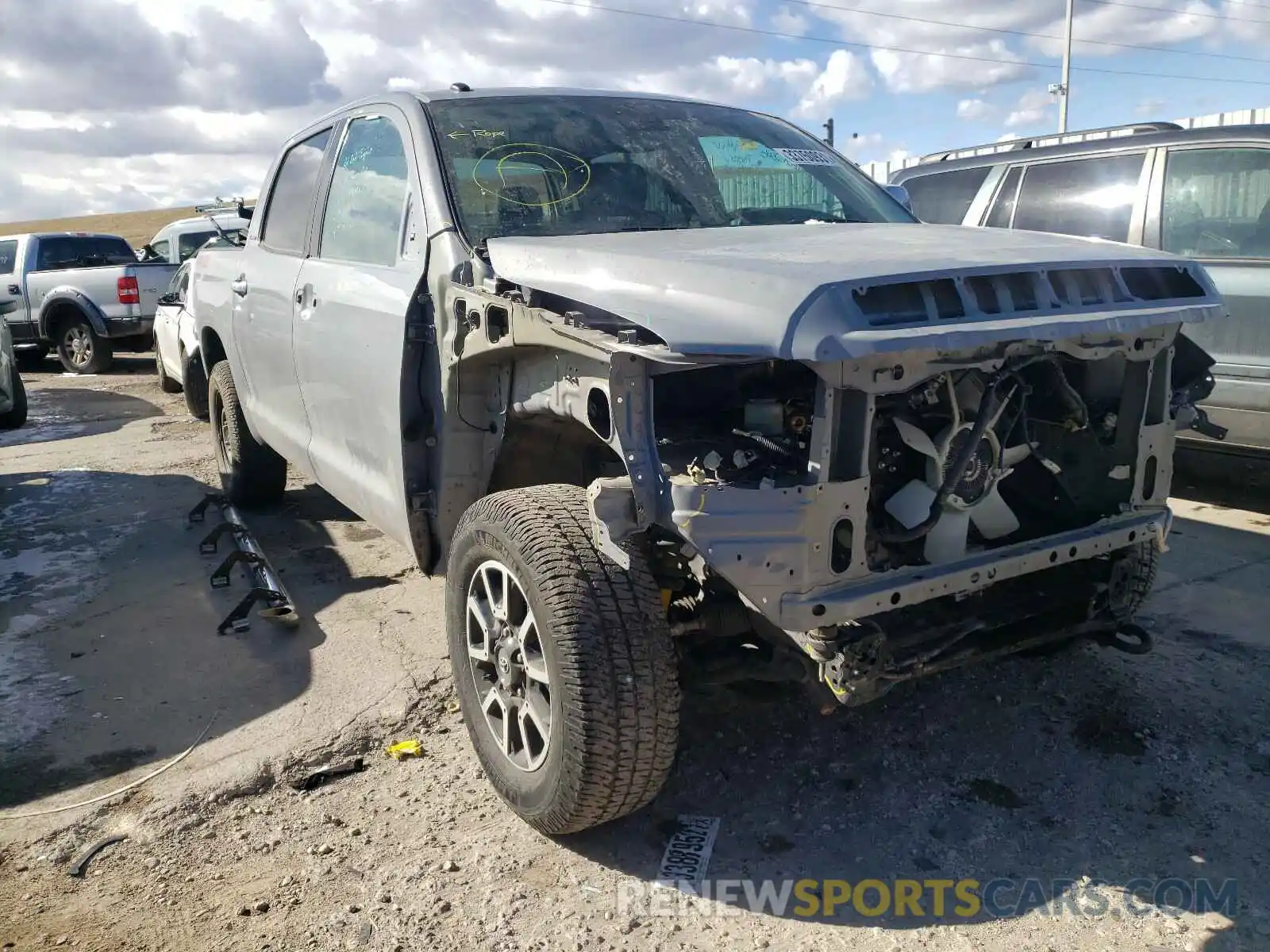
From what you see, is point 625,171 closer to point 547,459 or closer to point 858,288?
point 547,459

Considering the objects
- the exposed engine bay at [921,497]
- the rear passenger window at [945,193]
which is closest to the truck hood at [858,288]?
the exposed engine bay at [921,497]

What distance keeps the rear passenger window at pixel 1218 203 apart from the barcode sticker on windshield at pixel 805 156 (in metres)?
2.34

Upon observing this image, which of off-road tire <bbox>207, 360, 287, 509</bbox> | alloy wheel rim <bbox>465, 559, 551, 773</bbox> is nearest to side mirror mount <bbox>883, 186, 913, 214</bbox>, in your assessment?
alloy wheel rim <bbox>465, 559, 551, 773</bbox>

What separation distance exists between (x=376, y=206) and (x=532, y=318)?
1329 millimetres

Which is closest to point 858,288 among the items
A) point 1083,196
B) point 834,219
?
point 834,219

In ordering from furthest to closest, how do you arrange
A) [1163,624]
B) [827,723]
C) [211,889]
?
1. [1163,624]
2. [827,723]
3. [211,889]

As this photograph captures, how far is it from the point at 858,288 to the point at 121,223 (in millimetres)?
80250

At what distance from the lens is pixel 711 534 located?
2312mm

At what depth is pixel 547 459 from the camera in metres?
3.37

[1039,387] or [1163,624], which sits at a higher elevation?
[1039,387]

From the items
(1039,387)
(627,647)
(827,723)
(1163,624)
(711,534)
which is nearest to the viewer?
(711,534)

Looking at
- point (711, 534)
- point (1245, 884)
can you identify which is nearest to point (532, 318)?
point (711, 534)

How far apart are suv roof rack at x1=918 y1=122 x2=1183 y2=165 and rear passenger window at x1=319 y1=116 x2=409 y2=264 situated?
417cm

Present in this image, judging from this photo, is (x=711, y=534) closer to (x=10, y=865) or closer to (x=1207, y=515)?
(x=10, y=865)
